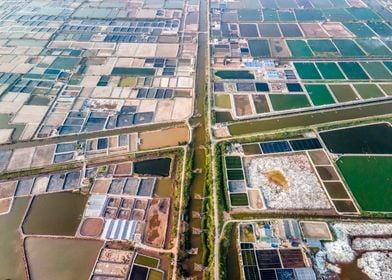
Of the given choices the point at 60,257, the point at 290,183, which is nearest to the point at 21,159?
the point at 60,257

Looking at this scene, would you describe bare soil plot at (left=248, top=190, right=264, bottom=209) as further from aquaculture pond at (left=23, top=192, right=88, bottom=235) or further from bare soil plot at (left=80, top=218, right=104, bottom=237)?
aquaculture pond at (left=23, top=192, right=88, bottom=235)

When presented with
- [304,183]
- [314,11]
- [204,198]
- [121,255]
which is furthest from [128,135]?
[314,11]

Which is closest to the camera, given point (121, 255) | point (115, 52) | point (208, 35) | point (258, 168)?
point (121, 255)

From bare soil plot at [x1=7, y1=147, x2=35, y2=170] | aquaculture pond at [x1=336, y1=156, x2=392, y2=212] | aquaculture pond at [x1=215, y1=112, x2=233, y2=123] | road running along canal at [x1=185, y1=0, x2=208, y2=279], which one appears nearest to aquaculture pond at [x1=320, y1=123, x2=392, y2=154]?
aquaculture pond at [x1=336, y1=156, x2=392, y2=212]

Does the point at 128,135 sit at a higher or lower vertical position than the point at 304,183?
higher

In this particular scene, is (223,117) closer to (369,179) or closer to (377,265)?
(369,179)

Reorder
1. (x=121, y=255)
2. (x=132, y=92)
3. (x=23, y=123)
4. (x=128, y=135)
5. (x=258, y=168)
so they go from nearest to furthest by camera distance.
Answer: (x=121, y=255) < (x=258, y=168) < (x=128, y=135) < (x=23, y=123) < (x=132, y=92)

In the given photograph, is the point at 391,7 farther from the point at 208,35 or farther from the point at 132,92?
the point at 132,92

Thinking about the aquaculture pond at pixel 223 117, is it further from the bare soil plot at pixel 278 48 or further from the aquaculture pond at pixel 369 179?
the bare soil plot at pixel 278 48
